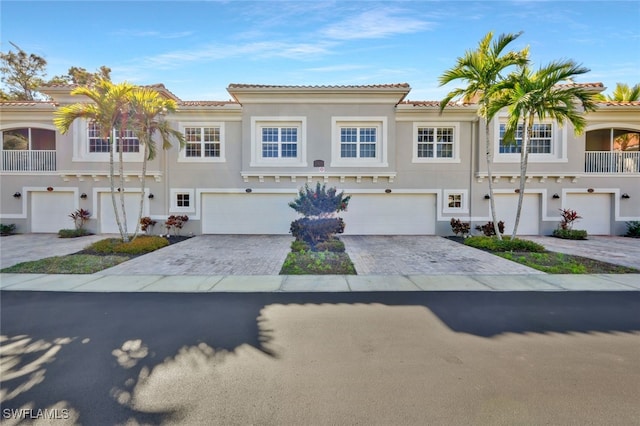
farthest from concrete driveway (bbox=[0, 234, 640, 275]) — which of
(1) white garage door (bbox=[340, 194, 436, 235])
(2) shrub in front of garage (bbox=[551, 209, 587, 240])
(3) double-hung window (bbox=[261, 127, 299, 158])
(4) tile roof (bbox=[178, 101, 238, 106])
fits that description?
(4) tile roof (bbox=[178, 101, 238, 106])

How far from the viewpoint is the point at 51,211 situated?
49.7ft

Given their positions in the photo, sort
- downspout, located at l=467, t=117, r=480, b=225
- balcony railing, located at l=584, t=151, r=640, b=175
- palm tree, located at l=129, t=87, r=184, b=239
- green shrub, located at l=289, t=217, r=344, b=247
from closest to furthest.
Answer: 1. palm tree, located at l=129, t=87, r=184, b=239
2. green shrub, located at l=289, t=217, r=344, b=247
3. downspout, located at l=467, t=117, r=480, b=225
4. balcony railing, located at l=584, t=151, r=640, b=175

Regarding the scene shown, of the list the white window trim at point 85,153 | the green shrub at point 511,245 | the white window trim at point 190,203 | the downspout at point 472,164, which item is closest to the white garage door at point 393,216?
the downspout at point 472,164

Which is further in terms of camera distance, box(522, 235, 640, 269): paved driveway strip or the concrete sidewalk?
box(522, 235, 640, 269): paved driveway strip

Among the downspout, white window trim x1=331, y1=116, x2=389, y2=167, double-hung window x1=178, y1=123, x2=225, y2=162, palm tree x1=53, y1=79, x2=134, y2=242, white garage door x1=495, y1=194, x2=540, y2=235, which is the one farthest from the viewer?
white garage door x1=495, y1=194, x2=540, y2=235

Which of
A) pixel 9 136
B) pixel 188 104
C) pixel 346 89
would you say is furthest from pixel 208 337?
pixel 9 136

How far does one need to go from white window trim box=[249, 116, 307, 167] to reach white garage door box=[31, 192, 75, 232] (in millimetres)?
9509

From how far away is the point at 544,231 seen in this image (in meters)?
15.1

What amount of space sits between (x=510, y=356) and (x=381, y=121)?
40.3 ft

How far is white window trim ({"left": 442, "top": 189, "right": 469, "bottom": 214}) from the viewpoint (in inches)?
588

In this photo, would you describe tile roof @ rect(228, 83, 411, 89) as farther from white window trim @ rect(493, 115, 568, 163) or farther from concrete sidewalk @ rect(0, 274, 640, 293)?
concrete sidewalk @ rect(0, 274, 640, 293)

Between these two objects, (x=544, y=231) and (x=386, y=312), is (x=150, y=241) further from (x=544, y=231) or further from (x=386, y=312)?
(x=544, y=231)

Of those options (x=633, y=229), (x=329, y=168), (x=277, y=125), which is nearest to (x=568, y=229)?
(x=633, y=229)

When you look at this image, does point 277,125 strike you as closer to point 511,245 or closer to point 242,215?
point 242,215
